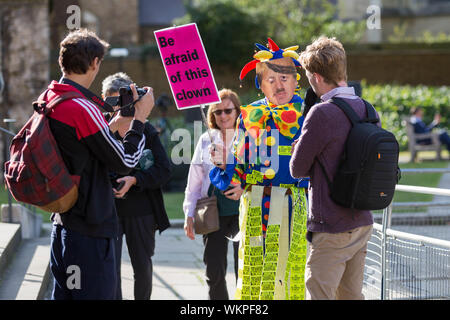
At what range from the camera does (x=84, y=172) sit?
3.39 metres

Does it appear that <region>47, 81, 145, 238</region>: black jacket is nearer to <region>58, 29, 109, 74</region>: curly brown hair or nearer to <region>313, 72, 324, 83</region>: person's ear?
<region>58, 29, 109, 74</region>: curly brown hair

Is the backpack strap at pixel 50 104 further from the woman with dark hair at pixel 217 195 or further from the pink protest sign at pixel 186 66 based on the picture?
the woman with dark hair at pixel 217 195

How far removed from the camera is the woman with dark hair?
17.1 feet

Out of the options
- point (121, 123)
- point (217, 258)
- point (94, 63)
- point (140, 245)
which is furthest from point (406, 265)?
point (94, 63)

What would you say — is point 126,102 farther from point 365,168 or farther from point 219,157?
point 365,168

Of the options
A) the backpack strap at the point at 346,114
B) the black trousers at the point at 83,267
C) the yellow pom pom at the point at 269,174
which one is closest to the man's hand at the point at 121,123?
the black trousers at the point at 83,267

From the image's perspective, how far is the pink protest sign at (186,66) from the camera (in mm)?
4121

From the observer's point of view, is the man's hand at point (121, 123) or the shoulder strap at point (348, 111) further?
the man's hand at point (121, 123)

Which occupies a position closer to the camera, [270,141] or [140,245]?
[270,141]

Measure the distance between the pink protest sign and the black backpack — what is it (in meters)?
0.93

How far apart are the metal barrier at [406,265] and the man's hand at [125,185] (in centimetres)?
186

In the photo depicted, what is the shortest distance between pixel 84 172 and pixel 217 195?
6.60 ft

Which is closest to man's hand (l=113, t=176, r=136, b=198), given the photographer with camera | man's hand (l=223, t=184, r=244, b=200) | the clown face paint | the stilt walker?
the photographer with camera
